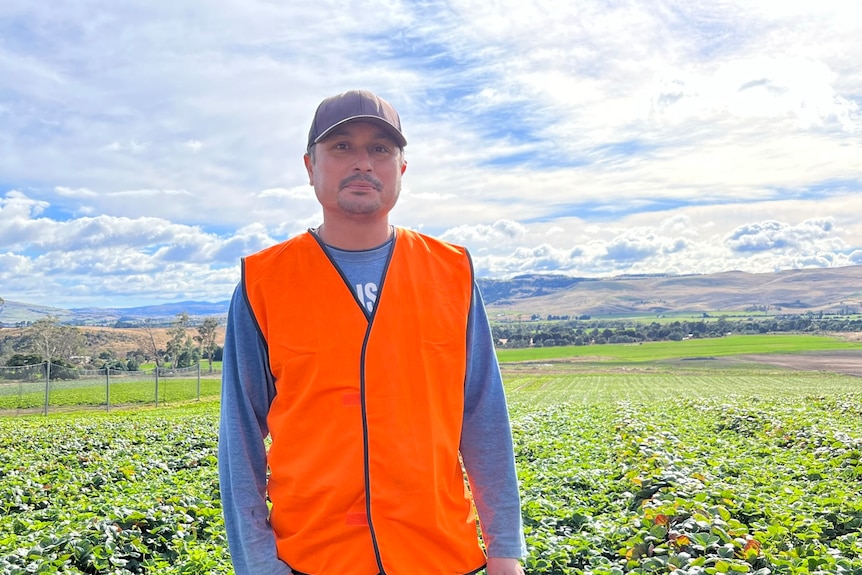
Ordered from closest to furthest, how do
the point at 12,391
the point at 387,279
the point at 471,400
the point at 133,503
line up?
1. the point at 387,279
2. the point at 471,400
3. the point at 133,503
4. the point at 12,391

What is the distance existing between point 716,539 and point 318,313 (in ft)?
12.3

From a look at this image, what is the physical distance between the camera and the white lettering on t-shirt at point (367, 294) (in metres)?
2.44

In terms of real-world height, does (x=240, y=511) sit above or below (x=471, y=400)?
below

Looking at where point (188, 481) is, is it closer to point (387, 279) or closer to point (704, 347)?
point (387, 279)

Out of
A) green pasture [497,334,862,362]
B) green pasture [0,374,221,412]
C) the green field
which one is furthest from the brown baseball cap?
green pasture [497,334,862,362]

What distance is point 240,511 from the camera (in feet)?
7.67

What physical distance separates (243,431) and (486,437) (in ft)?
2.93

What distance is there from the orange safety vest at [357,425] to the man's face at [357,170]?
216mm

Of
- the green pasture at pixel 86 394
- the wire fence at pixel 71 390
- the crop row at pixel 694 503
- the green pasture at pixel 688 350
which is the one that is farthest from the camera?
the green pasture at pixel 688 350

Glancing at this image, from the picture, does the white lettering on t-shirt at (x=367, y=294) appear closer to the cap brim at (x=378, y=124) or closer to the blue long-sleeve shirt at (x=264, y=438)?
the blue long-sleeve shirt at (x=264, y=438)

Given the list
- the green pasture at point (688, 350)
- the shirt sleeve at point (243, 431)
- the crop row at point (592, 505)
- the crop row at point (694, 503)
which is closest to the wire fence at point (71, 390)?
the crop row at point (592, 505)

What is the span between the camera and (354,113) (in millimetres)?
2467

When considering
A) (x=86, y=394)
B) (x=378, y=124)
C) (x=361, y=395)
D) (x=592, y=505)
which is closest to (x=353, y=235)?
(x=378, y=124)

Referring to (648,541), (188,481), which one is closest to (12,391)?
(188,481)
